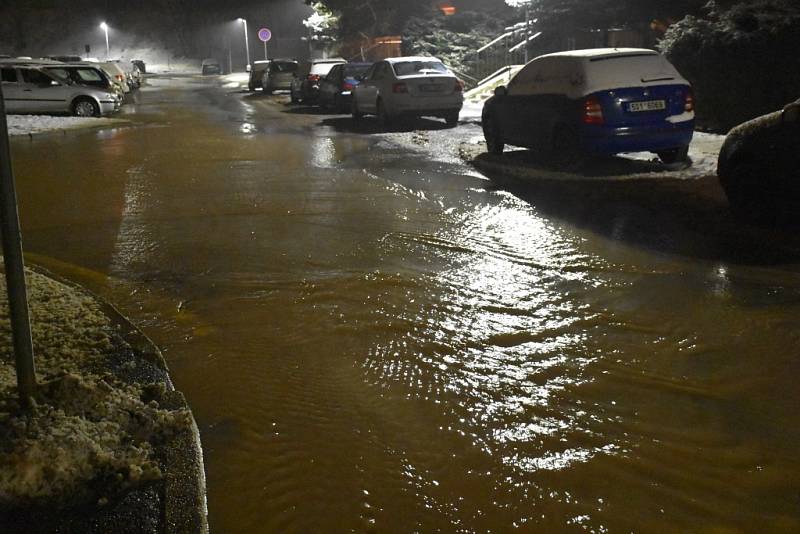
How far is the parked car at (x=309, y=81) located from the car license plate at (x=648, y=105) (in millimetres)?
18608

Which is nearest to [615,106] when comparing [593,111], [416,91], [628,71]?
[593,111]

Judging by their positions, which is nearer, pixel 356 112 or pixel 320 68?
pixel 356 112

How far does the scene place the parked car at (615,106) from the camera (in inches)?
435

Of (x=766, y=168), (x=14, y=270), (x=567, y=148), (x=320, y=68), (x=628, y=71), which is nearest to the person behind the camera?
(x=14, y=270)

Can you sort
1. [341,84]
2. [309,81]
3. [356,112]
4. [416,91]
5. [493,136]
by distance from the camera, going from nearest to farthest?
[493,136] → [416,91] → [356,112] → [341,84] → [309,81]

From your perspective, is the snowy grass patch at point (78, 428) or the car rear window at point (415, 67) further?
the car rear window at point (415, 67)

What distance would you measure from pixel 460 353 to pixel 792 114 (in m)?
4.71

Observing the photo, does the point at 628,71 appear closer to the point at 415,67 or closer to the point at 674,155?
the point at 674,155

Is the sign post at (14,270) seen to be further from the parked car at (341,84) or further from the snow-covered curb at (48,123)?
the parked car at (341,84)

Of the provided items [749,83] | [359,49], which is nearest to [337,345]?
[749,83]

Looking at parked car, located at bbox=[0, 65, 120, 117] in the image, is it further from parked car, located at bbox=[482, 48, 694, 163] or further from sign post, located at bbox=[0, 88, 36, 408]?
sign post, located at bbox=[0, 88, 36, 408]

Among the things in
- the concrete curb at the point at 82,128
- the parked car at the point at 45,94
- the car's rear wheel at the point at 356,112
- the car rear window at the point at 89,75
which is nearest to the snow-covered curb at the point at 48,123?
the concrete curb at the point at 82,128

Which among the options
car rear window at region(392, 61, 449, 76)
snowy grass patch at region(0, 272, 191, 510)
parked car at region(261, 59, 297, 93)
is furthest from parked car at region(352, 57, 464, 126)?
parked car at region(261, 59, 297, 93)

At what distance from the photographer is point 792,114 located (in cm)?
761
